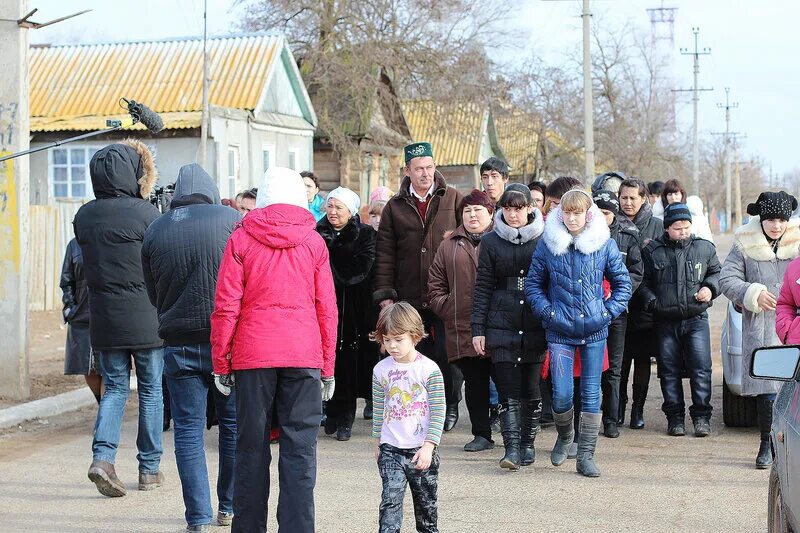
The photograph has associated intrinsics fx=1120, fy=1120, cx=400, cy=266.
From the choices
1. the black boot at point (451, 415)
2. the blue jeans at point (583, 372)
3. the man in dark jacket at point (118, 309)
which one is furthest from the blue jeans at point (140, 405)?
the black boot at point (451, 415)

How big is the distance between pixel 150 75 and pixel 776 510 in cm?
2241

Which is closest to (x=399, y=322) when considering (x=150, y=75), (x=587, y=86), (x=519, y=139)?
(x=150, y=75)

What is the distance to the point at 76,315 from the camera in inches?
356

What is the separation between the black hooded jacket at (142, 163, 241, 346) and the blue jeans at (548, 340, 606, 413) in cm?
256

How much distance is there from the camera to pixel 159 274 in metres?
6.26

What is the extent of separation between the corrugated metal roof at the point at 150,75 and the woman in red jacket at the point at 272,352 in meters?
18.2

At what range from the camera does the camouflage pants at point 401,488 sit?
556 cm

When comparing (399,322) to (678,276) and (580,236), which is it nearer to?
(580,236)

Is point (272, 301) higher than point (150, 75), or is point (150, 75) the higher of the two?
point (150, 75)

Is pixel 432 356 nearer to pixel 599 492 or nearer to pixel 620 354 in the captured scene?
pixel 620 354

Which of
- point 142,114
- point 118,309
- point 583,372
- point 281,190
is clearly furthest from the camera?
point 142,114

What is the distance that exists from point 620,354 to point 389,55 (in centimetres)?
2212

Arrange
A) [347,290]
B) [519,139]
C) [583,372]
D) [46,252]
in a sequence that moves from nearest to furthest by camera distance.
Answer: [583,372] → [347,290] → [46,252] → [519,139]

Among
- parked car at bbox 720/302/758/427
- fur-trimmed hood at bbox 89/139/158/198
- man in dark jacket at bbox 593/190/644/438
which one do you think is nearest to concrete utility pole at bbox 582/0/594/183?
parked car at bbox 720/302/758/427
